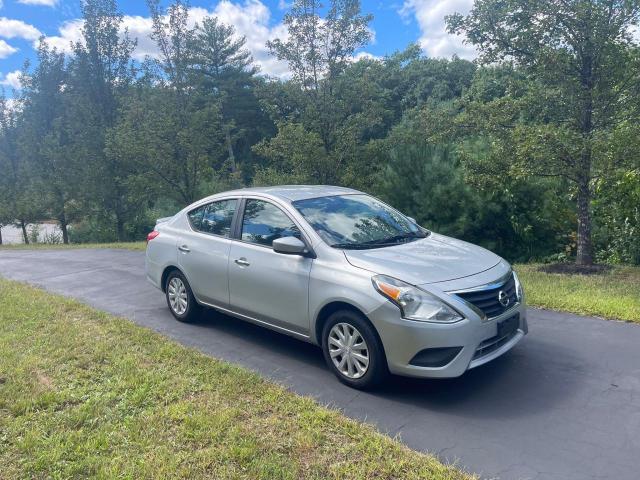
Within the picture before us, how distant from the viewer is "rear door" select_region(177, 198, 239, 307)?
5.43 meters

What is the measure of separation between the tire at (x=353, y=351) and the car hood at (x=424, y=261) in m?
0.46

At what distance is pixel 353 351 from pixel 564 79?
6176mm

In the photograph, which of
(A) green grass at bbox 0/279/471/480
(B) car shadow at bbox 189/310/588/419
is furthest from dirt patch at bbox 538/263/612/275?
(A) green grass at bbox 0/279/471/480

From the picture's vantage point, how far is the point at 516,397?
3.91m

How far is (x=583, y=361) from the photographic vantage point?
14.8 ft

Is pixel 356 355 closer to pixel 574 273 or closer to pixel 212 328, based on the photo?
pixel 212 328

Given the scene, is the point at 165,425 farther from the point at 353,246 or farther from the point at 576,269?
the point at 576,269

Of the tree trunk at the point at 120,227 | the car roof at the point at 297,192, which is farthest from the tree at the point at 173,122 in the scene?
the car roof at the point at 297,192

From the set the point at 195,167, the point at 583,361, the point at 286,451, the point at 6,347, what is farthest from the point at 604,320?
the point at 195,167

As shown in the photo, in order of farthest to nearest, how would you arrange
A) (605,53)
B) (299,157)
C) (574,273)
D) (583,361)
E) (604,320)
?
(299,157) < (574,273) < (605,53) < (604,320) < (583,361)

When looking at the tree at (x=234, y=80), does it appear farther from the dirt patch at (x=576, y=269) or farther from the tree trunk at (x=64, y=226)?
the dirt patch at (x=576, y=269)

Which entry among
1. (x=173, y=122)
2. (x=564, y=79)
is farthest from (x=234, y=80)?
(x=564, y=79)

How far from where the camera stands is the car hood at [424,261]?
4039 mm

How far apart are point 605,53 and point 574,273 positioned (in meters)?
3.35
